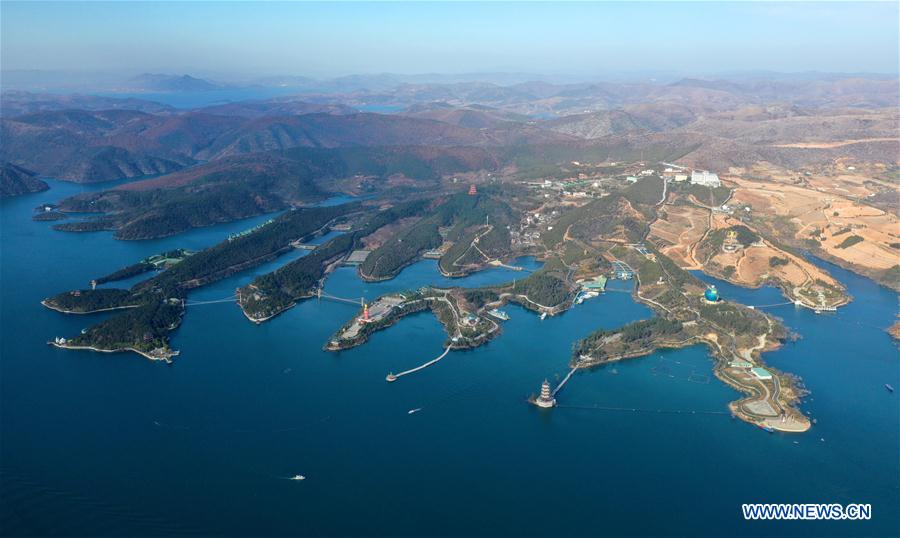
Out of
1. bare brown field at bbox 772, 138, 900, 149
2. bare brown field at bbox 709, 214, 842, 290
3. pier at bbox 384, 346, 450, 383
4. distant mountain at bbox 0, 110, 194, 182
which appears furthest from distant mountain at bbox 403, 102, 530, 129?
pier at bbox 384, 346, 450, 383

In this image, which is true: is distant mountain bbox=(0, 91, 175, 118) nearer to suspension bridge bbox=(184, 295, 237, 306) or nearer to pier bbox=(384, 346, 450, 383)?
suspension bridge bbox=(184, 295, 237, 306)

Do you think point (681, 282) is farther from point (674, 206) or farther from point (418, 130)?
point (418, 130)

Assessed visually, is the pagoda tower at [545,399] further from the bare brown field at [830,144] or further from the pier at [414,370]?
the bare brown field at [830,144]

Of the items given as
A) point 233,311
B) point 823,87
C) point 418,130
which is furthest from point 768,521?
point 823,87

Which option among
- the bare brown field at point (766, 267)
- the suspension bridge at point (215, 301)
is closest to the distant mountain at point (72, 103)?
the suspension bridge at point (215, 301)

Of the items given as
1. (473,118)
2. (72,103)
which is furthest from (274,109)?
(473,118)

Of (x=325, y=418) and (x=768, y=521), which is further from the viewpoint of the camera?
(x=325, y=418)

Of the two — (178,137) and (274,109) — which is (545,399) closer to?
(178,137)
